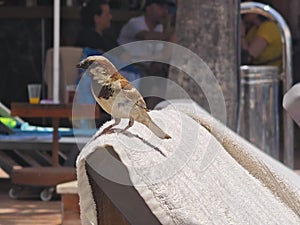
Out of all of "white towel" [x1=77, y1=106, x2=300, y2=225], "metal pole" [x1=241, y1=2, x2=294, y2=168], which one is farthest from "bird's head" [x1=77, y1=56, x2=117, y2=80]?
"metal pole" [x1=241, y1=2, x2=294, y2=168]

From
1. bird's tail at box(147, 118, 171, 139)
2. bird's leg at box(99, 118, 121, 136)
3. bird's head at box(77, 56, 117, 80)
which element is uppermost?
bird's head at box(77, 56, 117, 80)

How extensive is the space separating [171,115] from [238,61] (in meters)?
3.23

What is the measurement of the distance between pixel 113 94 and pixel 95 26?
23.4 ft

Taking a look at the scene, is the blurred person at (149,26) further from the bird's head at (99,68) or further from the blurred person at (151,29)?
the bird's head at (99,68)

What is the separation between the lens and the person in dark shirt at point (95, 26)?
8.47 meters

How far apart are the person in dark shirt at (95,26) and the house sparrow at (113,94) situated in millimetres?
6698

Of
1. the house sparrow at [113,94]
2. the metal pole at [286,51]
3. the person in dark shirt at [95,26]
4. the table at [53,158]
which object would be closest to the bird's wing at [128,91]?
the house sparrow at [113,94]

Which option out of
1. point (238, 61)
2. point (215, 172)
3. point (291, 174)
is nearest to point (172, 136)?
point (215, 172)

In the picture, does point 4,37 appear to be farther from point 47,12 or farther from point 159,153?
point 159,153

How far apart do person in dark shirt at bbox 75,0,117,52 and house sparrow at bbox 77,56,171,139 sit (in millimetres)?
6698

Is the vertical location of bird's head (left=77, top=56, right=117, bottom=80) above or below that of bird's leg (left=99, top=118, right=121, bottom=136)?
above

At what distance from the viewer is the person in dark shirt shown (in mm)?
8469

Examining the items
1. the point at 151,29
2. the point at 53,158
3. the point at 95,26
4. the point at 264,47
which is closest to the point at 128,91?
the point at 53,158

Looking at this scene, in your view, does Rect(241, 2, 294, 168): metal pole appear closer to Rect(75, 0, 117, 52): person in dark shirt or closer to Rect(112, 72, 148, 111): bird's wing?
Rect(75, 0, 117, 52): person in dark shirt
